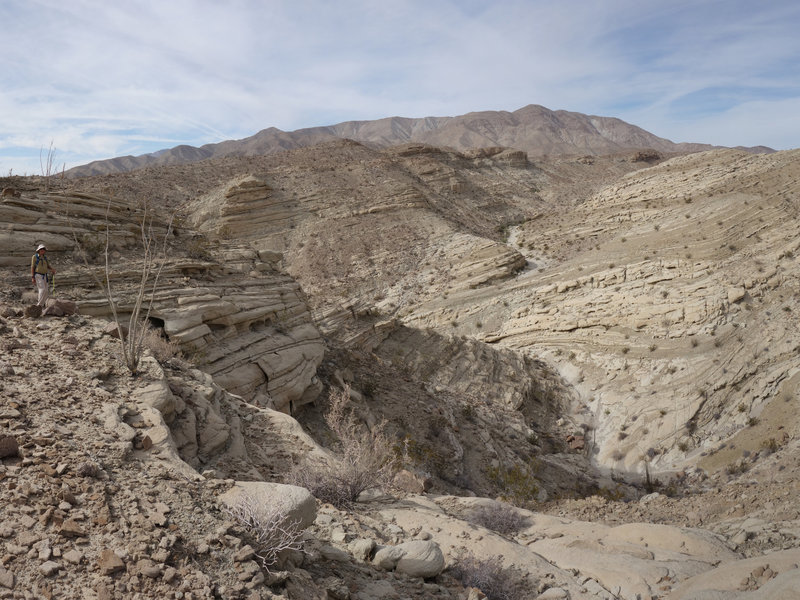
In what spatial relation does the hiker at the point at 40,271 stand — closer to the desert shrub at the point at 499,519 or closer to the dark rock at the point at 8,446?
the dark rock at the point at 8,446

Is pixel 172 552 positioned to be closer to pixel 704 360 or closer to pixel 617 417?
pixel 617 417

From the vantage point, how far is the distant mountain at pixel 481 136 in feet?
319

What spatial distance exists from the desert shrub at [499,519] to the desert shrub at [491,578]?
4.45ft

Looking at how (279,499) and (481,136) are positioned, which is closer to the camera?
(279,499)

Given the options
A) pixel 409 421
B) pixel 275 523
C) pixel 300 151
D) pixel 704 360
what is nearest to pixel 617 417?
pixel 704 360

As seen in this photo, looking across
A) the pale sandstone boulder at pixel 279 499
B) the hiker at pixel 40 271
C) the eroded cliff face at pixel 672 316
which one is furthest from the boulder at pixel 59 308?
the eroded cliff face at pixel 672 316

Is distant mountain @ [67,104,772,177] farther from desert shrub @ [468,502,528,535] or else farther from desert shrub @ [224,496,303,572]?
desert shrub @ [224,496,303,572]

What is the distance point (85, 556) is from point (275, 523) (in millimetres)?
1026

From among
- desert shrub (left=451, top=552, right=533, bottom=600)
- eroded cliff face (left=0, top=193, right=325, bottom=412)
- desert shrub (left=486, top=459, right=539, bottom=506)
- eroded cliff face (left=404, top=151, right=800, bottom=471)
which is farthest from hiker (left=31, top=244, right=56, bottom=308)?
eroded cliff face (left=404, top=151, right=800, bottom=471)

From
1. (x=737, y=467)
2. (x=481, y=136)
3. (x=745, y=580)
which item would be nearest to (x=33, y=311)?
(x=745, y=580)

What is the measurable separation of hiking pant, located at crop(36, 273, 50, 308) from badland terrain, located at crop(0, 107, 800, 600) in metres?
0.25

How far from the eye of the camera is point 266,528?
323 centimetres

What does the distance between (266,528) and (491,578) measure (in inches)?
76.2

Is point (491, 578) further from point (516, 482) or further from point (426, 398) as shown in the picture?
point (426, 398)
